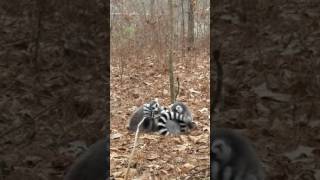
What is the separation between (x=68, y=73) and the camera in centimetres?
282

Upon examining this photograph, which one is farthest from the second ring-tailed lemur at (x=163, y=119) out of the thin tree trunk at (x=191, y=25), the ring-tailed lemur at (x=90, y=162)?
the ring-tailed lemur at (x=90, y=162)

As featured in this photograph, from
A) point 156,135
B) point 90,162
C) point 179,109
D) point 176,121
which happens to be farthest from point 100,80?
point 179,109

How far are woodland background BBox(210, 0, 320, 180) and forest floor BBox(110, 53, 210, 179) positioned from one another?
9.28ft

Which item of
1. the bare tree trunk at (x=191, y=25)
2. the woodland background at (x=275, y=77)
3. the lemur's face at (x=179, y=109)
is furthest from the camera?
the bare tree trunk at (x=191, y=25)

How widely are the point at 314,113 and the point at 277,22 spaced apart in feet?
1.86

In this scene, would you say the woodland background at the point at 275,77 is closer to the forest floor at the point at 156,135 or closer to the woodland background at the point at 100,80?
the woodland background at the point at 100,80

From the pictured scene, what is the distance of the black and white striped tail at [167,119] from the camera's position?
839 centimetres

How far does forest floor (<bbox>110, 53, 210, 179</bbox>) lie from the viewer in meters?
6.20

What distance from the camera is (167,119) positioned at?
8.80 meters

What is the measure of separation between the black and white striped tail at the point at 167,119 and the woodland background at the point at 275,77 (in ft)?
18.0

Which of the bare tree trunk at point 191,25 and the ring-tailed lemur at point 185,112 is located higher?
the bare tree trunk at point 191,25

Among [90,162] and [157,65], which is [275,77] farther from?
[157,65]

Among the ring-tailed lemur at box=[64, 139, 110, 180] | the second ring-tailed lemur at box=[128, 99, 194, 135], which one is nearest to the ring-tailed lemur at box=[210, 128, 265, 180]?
the ring-tailed lemur at box=[64, 139, 110, 180]

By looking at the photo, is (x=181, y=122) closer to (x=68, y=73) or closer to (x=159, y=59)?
(x=159, y=59)
